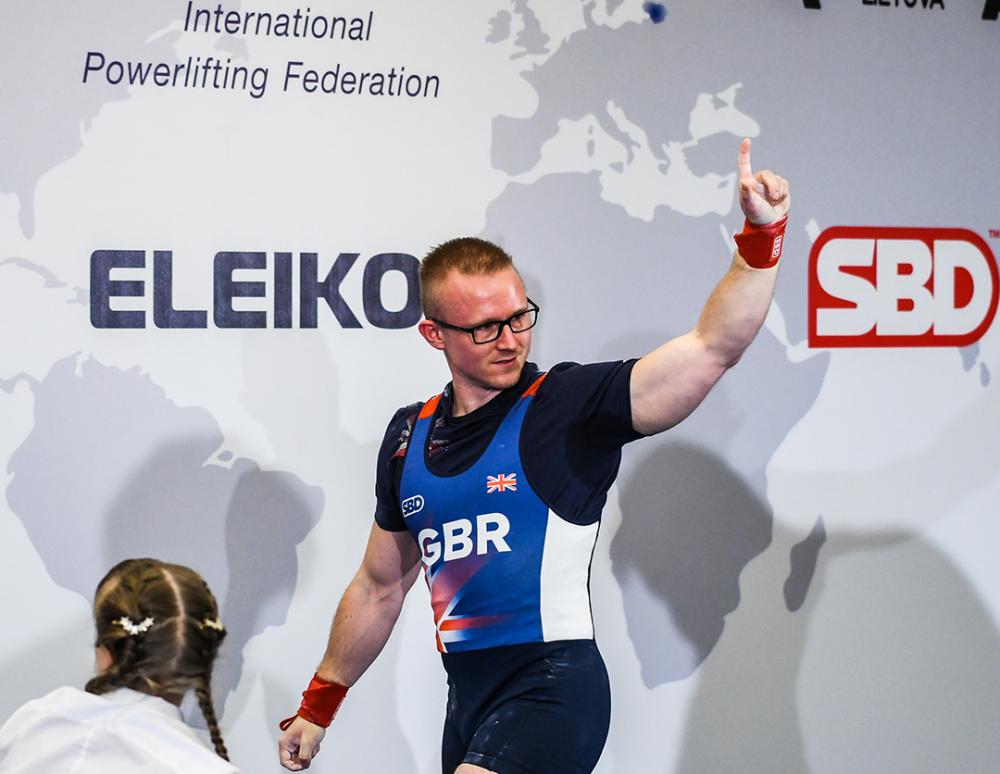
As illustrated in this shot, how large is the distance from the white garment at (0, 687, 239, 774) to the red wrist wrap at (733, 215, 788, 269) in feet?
3.70

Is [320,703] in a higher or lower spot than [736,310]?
lower

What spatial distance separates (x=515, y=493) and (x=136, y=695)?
0.83m

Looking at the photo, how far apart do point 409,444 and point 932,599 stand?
5.77 feet

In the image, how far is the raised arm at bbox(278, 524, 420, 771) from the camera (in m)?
2.63

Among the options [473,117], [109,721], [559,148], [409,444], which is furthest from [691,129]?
[109,721]

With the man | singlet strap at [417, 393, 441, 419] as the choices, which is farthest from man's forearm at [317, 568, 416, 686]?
singlet strap at [417, 393, 441, 419]

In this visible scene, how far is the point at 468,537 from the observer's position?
2348 millimetres

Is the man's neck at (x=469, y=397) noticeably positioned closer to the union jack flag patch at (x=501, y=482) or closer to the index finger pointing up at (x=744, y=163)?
the union jack flag patch at (x=501, y=482)

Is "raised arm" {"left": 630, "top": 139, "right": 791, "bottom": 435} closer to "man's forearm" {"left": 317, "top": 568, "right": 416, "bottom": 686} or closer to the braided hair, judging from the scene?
"man's forearm" {"left": 317, "top": 568, "right": 416, "bottom": 686}

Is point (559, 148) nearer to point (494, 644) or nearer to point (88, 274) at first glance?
point (88, 274)

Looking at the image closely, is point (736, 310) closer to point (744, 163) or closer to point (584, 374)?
point (744, 163)

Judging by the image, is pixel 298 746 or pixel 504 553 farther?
pixel 298 746

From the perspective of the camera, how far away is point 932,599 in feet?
11.4

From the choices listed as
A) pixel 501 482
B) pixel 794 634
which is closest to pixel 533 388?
pixel 501 482
